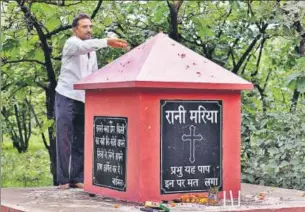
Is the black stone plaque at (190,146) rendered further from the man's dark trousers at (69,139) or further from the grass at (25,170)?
the grass at (25,170)

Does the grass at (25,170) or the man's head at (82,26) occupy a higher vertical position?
the man's head at (82,26)

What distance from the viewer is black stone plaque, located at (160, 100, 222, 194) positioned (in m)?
4.98

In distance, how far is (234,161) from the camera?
17.3ft

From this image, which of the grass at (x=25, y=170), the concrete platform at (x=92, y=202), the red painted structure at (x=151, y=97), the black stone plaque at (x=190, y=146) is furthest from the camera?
the grass at (x=25, y=170)

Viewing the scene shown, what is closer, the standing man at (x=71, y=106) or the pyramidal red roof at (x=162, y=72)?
the pyramidal red roof at (x=162, y=72)

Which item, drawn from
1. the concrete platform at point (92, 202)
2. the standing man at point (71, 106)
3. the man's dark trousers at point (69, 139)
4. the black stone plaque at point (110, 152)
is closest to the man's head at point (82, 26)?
the standing man at point (71, 106)

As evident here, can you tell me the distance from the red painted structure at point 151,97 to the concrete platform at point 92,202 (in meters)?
0.16

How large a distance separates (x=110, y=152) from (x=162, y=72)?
2.50 feet

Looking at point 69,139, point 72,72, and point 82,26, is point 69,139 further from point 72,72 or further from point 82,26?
point 82,26

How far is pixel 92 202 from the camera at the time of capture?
506cm

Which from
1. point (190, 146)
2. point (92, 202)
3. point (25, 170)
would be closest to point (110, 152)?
point (92, 202)

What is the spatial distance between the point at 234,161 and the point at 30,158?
850cm

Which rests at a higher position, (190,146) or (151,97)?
(151,97)

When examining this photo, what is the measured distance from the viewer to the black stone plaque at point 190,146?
16.3 ft
